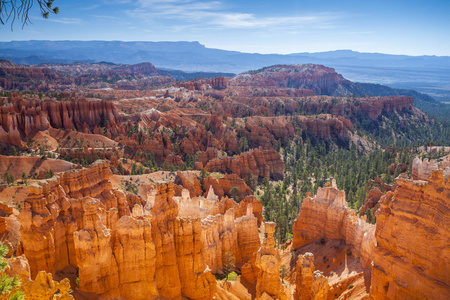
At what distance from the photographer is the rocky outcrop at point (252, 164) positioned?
65.3 meters

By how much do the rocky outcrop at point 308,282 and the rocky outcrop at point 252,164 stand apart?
131ft

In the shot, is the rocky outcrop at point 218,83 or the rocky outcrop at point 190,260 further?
the rocky outcrop at point 218,83

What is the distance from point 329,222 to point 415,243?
498 inches

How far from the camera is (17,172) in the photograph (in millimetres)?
50500

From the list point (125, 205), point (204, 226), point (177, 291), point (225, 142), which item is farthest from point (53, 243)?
point (225, 142)

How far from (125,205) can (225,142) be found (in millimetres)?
55211

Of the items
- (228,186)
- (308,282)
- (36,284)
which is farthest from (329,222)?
(36,284)

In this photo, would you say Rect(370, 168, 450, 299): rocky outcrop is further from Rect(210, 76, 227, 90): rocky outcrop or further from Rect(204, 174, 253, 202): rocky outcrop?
Rect(210, 76, 227, 90): rocky outcrop

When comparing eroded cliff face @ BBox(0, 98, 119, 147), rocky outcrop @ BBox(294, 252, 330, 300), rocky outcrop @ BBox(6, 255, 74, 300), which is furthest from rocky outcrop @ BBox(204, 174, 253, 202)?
rocky outcrop @ BBox(6, 255, 74, 300)

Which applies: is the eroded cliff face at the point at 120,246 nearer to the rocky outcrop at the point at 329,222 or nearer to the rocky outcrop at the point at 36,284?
the rocky outcrop at the point at 36,284

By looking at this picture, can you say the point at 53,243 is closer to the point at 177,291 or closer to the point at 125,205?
the point at 177,291

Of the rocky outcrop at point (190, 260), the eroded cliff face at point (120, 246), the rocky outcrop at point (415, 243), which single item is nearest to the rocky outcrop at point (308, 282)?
the rocky outcrop at point (415, 243)

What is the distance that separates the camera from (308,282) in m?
23.8

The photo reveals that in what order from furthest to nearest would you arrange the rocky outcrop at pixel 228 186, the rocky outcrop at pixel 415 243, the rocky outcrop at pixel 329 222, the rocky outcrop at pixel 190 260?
1. the rocky outcrop at pixel 228 186
2. the rocky outcrop at pixel 329 222
3. the rocky outcrop at pixel 190 260
4. the rocky outcrop at pixel 415 243
